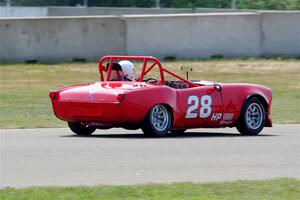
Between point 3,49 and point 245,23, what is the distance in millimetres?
6743

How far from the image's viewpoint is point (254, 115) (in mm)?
13875

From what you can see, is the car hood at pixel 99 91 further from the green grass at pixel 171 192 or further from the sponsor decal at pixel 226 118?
the green grass at pixel 171 192

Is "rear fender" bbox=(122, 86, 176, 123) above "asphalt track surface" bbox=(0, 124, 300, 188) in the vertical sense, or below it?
above

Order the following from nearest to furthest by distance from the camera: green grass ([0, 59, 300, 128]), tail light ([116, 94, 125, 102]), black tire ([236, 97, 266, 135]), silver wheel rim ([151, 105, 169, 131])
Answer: tail light ([116, 94, 125, 102])
silver wheel rim ([151, 105, 169, 131])
black tire ([236, 97, 266, 135])
green grass ([0, 59, 300, 128])

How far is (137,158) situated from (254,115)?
153 inches

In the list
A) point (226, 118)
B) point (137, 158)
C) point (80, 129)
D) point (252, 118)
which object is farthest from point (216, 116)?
point (137, 158)

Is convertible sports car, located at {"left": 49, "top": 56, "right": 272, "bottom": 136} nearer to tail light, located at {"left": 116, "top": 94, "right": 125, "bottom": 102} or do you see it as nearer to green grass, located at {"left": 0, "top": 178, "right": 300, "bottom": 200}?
tail light, located at {"left": 116, "top": 94, "right": 125, "bottom": 102}

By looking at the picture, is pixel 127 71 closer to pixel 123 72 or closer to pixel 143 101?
pixel 123 72

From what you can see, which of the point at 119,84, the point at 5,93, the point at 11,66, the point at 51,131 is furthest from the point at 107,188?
the point at 11,66

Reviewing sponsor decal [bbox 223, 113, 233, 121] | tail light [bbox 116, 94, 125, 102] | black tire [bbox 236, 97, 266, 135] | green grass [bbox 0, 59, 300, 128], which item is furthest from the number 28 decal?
green grass [bbox 0, 59, 300, 128]

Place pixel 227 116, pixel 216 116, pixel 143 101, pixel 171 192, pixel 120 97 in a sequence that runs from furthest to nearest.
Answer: pixel 227 116, pixel 216 116, pixel 143 101, pixel 120 97, pixel 171 192

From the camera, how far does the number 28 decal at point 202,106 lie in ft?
42.9

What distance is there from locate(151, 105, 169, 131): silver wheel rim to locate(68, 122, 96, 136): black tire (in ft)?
3.49

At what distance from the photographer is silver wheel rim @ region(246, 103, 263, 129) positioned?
1380cm
